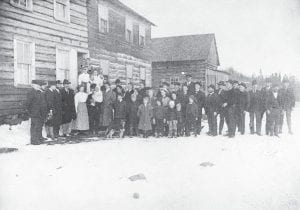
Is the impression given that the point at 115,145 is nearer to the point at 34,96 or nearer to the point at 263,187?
the point at 34,96

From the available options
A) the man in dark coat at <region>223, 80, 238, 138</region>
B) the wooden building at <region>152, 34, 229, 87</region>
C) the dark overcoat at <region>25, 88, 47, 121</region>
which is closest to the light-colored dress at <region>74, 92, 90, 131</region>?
the dark overcoat at <region>25, 88, 47, 121</region>

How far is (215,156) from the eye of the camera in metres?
8.53

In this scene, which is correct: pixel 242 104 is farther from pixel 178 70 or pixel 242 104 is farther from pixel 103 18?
pixel 178 70

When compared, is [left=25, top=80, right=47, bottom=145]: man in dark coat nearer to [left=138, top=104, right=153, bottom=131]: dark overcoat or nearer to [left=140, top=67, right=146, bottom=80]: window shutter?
[left=138, top=104, right=153, bottom=131]: dark overcoat

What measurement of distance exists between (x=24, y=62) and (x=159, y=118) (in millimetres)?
4611

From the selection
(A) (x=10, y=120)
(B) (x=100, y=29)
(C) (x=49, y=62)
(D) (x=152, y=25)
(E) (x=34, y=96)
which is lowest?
(A) (x=10, y=120)

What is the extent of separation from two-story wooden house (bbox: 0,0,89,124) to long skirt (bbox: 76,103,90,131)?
68.4 inches

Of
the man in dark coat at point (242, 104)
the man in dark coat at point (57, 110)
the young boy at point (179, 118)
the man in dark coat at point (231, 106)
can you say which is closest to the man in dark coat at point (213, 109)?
the man in dark coat at point (231, 106)

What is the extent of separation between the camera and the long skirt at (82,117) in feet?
37.1

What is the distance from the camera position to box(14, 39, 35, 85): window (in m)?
10.8

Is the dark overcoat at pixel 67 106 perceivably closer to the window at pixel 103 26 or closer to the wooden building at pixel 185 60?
the window at pixel 103 26

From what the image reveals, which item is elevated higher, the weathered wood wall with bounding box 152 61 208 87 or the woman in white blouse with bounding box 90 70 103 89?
the weathered wood wall with bounding box 152 61 208 87

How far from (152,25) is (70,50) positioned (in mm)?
9874

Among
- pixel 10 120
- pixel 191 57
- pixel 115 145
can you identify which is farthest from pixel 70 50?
pixel 191 57
